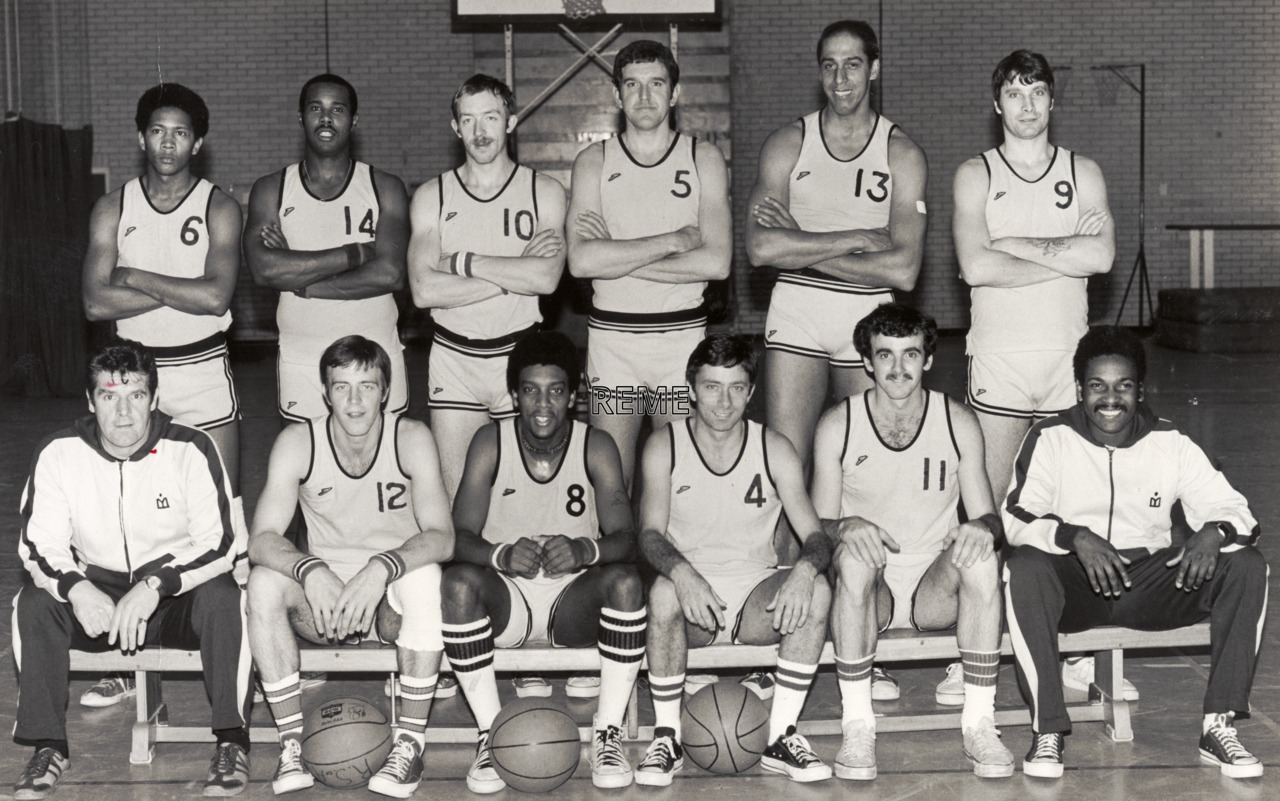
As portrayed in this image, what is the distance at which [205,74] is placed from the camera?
1496cm

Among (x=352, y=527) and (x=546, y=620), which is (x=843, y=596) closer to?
(x=546, y=620)

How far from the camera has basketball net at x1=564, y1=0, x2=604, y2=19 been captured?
43.1ft

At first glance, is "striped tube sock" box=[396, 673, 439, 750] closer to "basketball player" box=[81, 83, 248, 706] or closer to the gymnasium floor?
the gymnasium floor

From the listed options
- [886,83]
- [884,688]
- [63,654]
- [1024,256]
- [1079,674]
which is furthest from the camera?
[886,83]

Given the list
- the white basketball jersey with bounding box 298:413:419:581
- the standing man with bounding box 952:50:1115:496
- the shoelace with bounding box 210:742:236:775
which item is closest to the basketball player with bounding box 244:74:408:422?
the white basketball jersey with bounding box 298:413:419:581

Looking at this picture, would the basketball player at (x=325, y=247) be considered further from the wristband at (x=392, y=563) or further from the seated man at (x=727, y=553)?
the seated man at (x=727, y=553)

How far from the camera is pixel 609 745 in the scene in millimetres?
4008

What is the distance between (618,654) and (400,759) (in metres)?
0.69

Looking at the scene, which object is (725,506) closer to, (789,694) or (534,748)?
(789,694)

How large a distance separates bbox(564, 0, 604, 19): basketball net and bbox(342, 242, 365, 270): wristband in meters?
8.76

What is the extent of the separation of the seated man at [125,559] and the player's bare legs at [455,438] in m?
0.87

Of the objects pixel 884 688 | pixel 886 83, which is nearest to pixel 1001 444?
pixel 884 688

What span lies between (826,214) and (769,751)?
1916 millimetres

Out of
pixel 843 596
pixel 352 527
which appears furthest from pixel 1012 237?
pixel 352 527
